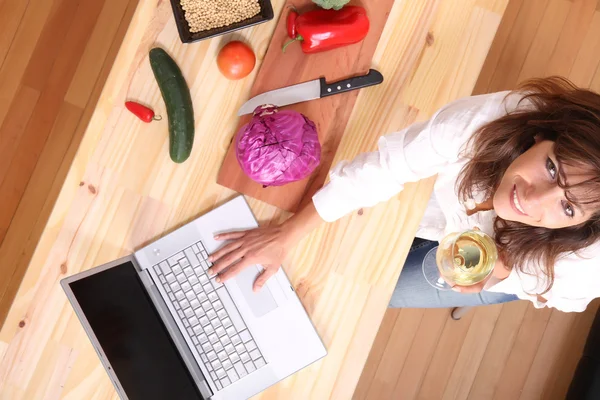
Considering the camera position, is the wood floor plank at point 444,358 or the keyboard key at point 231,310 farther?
the wood floor plank at point 444,358

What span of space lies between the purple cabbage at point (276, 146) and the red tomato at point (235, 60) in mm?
89

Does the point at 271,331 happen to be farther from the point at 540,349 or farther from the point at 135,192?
the point at 540,349

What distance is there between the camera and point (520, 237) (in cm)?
104

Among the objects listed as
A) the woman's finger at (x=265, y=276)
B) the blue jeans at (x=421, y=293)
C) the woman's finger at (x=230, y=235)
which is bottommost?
the blue jeans at (x=421, y=293)

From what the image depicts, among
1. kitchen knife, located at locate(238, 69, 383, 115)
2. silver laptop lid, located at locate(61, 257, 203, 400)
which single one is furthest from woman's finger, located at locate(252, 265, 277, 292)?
kitchen knife, located at locate(238, 69, 383, 115)

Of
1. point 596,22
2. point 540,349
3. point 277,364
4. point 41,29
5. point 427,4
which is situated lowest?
point 540,349

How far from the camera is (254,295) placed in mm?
1062

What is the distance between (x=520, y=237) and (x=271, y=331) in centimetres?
54

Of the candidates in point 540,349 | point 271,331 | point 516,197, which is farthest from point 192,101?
point 540,349

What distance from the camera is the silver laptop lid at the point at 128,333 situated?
0.96 metres

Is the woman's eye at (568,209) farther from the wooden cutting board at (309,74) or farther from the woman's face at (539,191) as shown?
the wooden cutting board at (309,74)

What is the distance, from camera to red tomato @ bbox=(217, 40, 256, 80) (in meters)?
1.01

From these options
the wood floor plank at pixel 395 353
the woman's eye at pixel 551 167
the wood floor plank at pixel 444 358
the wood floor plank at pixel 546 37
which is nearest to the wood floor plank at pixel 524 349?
the wood floor plank at pixel 444 358

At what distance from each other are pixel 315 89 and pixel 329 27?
4.9 inches
